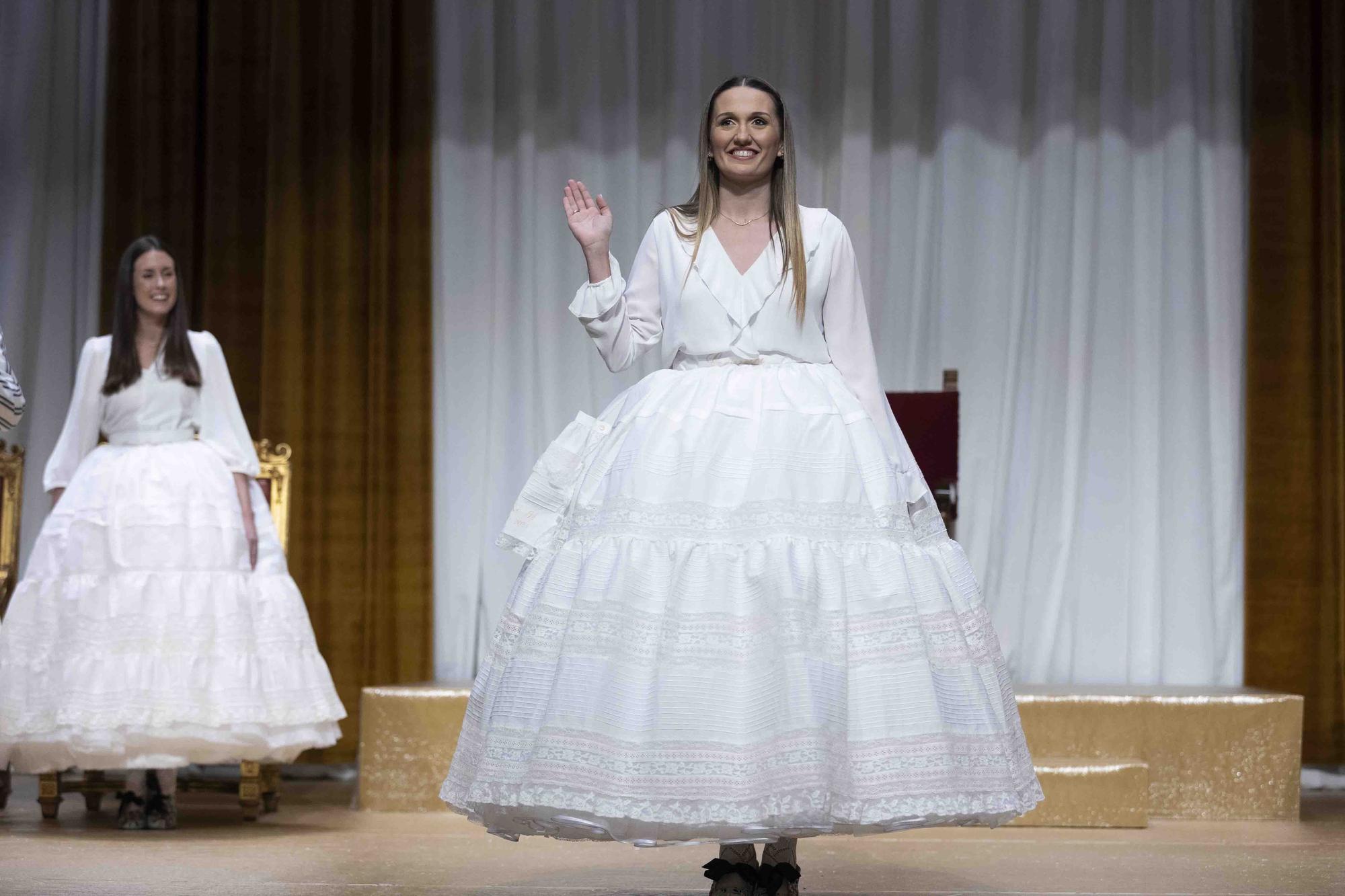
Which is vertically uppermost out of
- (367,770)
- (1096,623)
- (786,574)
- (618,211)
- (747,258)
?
(618,211)

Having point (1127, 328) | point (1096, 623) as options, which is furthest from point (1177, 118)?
point (1096, 623)

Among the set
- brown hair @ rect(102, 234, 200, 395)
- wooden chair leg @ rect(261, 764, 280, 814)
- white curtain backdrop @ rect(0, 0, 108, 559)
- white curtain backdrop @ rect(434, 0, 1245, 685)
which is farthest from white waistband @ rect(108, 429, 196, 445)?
white curtain backdrop @ rect(0, 0, 108, 559)

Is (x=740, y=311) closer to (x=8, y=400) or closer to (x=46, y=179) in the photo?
(x=8, y=400)

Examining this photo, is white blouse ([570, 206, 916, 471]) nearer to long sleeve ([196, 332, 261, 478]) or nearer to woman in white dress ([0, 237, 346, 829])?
woman in white dress ([0, 237, 346, 829])

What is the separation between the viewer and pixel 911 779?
223 cm

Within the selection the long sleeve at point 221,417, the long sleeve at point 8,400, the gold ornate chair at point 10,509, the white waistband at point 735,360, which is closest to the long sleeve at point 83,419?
the long sleeve at point 221,417

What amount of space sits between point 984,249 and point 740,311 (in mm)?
3222

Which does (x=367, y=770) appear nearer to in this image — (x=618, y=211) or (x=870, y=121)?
(x=618, y=211)

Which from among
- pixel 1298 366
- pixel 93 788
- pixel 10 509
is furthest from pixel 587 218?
pixel 1298 366

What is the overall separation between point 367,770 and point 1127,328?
3052mm

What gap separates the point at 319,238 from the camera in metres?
5.79

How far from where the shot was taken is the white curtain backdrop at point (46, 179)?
235 inches

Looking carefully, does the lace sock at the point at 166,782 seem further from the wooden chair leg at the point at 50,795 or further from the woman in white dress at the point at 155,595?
the wooden chair leg at the point at 50,795

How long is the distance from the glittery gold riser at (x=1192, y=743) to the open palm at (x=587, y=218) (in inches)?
96.9
